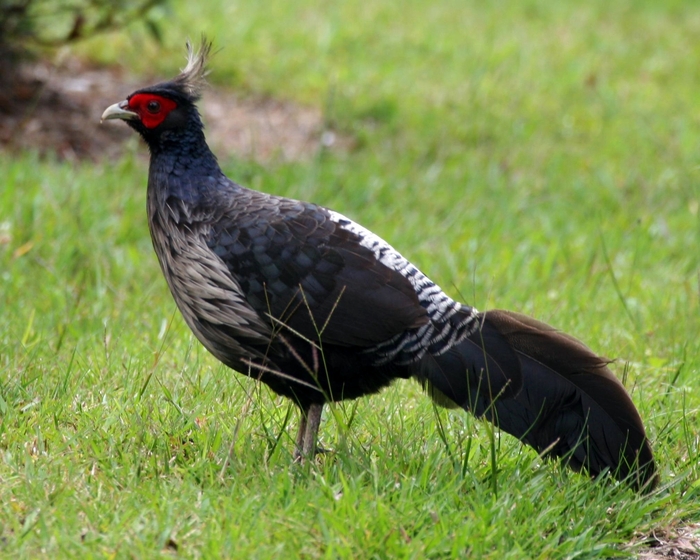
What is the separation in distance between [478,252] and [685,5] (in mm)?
8978

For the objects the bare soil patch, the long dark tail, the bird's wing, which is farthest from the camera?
the bare soil patch

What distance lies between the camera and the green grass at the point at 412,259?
3.54 m

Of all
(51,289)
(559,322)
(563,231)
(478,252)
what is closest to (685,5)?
(563,231)

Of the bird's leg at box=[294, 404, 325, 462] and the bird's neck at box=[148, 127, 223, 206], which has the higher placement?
the bird's neck at box=[148, 127, 223, 206]

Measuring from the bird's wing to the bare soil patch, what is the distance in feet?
13.3

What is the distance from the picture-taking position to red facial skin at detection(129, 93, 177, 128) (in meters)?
4.58

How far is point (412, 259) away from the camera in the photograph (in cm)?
685

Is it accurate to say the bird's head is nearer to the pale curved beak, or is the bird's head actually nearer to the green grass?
the pale curved beak

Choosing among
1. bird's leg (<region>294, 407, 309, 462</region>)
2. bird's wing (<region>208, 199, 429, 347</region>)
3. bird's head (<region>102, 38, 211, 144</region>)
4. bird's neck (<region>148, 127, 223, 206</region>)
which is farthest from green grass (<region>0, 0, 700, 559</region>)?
bird's head (<region>102, 38, 211, 144</region>)

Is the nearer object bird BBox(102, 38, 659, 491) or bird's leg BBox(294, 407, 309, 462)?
bird BBox(102, 38, 659, 491)

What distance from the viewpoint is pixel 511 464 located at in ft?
13.3

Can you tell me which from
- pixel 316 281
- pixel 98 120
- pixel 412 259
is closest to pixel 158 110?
pixel 316 281

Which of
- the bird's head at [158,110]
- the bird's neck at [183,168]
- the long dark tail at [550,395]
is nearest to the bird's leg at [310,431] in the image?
the long dark tail at [550,395]

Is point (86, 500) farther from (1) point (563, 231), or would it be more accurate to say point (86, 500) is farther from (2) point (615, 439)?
(1) point (563, 231)
